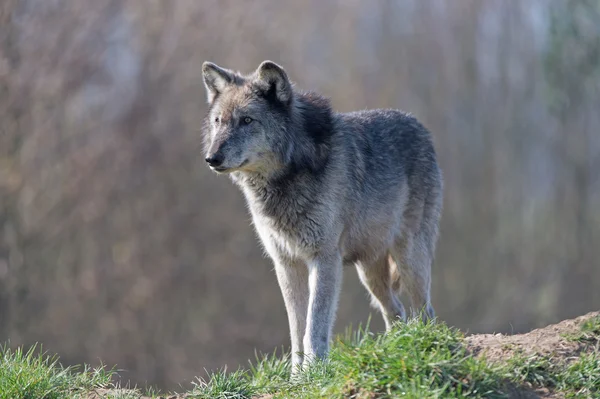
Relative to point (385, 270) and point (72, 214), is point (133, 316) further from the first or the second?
point (385, 270)

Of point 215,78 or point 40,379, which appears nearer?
point 40,379

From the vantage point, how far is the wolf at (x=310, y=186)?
5.87 meters

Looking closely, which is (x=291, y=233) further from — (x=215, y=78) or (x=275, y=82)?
(x=215, y=78)

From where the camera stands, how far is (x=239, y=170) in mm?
5961

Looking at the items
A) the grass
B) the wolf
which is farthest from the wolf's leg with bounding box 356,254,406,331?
the grass

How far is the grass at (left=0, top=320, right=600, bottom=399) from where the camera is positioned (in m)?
4.09

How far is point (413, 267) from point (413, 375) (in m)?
2.72

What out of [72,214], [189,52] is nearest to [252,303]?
[72,214]

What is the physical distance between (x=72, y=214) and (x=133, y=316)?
272cm

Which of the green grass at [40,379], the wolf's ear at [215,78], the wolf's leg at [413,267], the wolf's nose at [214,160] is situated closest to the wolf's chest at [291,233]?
the wolf's nose at [214,160]

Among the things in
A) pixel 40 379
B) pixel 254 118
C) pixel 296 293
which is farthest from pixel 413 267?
pixel 40 379

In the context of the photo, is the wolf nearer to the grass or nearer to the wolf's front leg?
the wolf's front leg

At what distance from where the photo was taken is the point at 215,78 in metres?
6.27

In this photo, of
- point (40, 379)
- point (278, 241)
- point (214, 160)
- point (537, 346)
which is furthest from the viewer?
point (278, 241)
